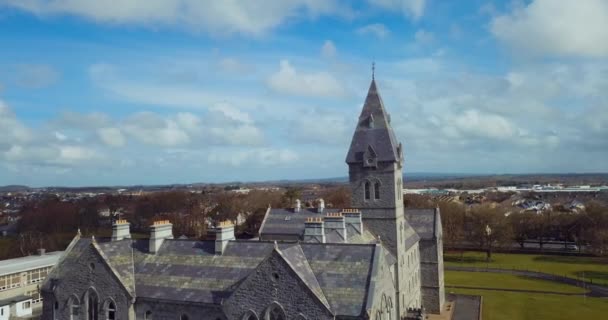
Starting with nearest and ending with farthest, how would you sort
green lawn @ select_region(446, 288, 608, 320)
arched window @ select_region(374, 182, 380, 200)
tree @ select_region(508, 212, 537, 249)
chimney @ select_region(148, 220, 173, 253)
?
chimney @ select_region(148, 220, 173, 253)
arched window @ select_region(374, 182, 380, 200)
green lawn @ select_region(446, 288, 608, 320)
tree @ select_region(508, 212, 537, 249)

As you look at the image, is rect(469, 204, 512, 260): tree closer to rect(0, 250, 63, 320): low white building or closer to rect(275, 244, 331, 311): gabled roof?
rect(275, 244, 331, 311): gabled roof

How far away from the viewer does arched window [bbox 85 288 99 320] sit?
28.4 m

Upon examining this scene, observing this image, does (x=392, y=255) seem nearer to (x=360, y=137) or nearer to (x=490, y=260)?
(x=360, y=137)

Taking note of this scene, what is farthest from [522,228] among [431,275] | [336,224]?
[336,224]

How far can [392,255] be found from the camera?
37562 millimetres

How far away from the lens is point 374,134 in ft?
130

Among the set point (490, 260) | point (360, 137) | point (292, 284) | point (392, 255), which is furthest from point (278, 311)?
point (490, 260)

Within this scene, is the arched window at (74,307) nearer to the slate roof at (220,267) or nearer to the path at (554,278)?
the slate roof at (220,267)

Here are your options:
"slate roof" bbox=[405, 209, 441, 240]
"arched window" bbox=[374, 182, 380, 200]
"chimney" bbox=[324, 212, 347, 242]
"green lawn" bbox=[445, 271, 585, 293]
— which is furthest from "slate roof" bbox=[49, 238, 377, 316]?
"green lawn" bbox=[445, 271, 585, 293]

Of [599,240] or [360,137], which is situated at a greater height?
[360,137]

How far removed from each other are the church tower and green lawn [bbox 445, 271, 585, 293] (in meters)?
19.7

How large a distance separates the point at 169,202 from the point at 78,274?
325ft

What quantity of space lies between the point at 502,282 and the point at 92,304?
156 feet

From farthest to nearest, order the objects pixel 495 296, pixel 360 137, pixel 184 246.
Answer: pixel 495 296 → pixel 360 137 → pixel 184 246
